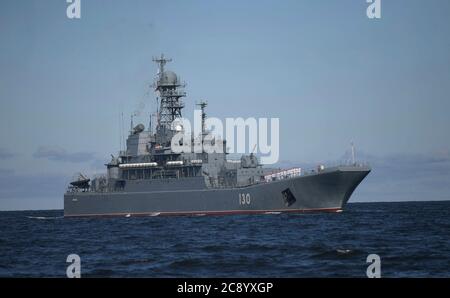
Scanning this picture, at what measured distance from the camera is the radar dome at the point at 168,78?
75.9 m

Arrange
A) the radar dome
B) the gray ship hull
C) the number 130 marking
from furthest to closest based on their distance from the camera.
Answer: the radar dome, the number 130 marking, the gray ship hull

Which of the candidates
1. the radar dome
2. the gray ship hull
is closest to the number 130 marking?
the gray ship hull

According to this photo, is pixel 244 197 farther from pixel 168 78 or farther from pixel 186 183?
pixel 168 78

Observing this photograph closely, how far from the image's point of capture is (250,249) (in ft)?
106

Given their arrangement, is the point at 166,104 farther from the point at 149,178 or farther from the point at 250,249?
the point at 250,249

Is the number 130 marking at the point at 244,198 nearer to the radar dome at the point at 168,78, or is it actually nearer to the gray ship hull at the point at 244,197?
the gray ship hull at the point at 244,197

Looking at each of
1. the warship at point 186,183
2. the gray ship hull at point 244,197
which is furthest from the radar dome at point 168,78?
the gray ship hull at point 244,197

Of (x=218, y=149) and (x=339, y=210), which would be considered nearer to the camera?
(x=339, y=210)

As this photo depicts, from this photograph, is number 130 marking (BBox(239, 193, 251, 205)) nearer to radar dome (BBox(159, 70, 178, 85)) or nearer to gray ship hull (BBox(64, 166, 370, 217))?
gray ship hull (BBox(64, 166, 370, 217))

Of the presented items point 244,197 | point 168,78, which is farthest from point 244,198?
point 168,78

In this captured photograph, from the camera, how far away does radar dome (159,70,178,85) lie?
75938 millimetres
